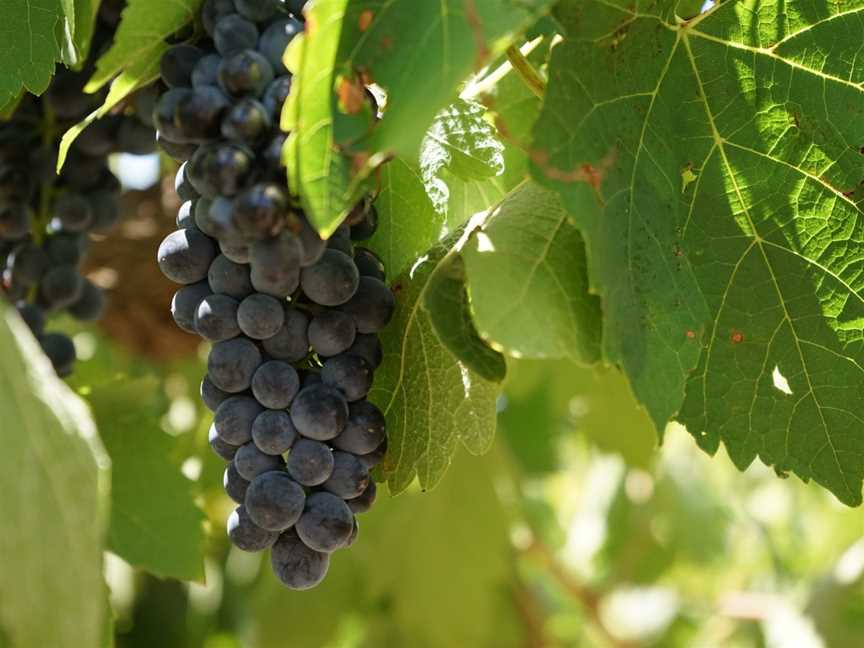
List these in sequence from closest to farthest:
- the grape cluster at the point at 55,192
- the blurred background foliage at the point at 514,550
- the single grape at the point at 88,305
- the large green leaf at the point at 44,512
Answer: the large green leaf at the point at 44,512
the grape cluster at the point at 55,192
the single grape at the point at 88,305
the blurred background foliage at the point at 514,550

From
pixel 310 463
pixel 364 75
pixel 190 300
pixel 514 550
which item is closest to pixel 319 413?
pixel 310 463

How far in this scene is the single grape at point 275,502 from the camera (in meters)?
0.84

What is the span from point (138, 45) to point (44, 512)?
0.42 m

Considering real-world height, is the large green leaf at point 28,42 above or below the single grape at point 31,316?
above

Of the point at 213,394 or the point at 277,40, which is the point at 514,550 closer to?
the point at 213,394

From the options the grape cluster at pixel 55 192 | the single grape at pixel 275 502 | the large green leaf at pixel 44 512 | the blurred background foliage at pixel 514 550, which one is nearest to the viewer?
the large green leaf at pixel 44 512

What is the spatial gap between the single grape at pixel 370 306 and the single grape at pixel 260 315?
0.19 ft

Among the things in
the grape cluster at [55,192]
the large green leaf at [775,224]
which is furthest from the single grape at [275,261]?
the grape cluster at [55,192]

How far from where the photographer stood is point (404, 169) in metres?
1.02

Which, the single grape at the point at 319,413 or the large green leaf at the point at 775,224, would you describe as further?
the large green leaf at the point at 775,224

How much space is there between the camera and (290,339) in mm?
882

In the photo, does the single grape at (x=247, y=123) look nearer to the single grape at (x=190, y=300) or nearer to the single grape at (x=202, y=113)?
the single grape at (x=202, y=113)

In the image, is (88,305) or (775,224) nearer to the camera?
(775,224)

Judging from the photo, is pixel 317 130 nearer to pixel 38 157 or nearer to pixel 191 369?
pixel 38 157
